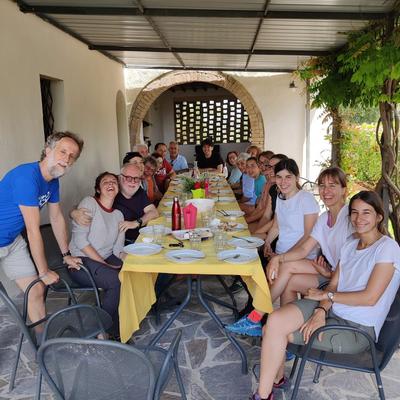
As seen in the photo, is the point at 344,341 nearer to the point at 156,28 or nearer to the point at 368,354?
the point at 368,354

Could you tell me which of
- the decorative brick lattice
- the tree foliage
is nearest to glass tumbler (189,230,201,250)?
the tree foliage

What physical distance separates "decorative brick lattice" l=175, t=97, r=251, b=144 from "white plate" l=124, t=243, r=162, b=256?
12479 millimetres

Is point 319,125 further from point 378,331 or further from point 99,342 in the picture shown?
point 99,342

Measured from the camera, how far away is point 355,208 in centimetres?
218

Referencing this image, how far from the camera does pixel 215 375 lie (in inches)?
103

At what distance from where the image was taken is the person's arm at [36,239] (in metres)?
2.39

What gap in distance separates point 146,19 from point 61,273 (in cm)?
337

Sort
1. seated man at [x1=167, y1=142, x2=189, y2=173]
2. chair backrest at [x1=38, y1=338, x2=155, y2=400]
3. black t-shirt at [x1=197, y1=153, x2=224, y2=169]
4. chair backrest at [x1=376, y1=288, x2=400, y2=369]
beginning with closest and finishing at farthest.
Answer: chair backrest at [x1=38, y1=338, x2=155, y2=400] → chair backrest at [x1=376, y1=288, x2=400, y2=369] → seated man at [x1=167, y1=142, x2=189, y2=173] → black t-shirt at [x1=197, y1=153, x2=224, y2=169]

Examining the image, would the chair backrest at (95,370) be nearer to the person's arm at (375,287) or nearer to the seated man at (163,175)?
the person's arm at (375,287)

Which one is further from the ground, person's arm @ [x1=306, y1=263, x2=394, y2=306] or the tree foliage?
the tree foliage

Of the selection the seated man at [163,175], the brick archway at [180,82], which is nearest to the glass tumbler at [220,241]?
the seated man at [163,175]

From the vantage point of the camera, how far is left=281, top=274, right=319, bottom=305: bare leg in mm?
2742

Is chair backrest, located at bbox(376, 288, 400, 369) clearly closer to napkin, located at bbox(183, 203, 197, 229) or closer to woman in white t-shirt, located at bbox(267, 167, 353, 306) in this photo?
woman in white t-shirt, located at bbox(267, 167, 353, 306)

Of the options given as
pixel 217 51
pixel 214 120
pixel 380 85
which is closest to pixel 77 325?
pixel 380 85
